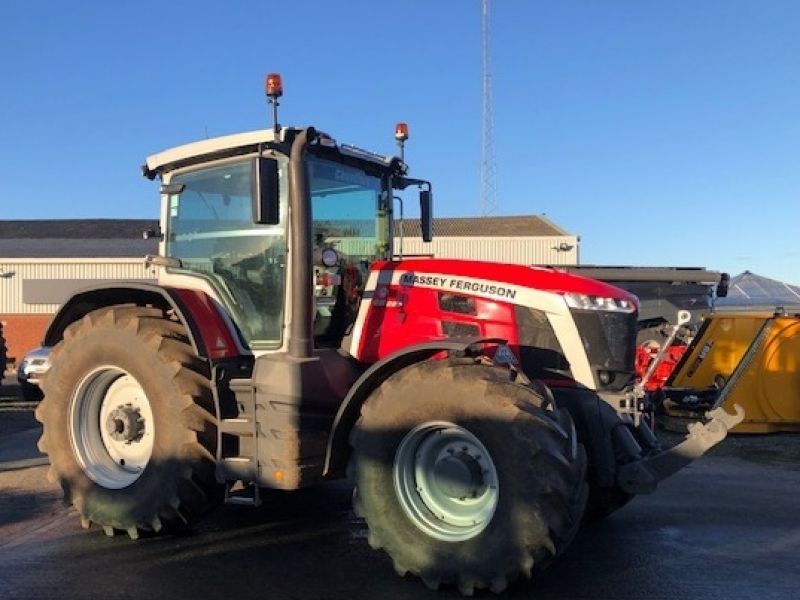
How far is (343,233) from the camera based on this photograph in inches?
228

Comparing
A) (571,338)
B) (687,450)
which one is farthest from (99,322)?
(687,450)

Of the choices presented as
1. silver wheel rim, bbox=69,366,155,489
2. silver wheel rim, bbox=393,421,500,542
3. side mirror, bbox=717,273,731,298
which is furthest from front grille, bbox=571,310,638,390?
side mirror, bbox=717,273,731,298

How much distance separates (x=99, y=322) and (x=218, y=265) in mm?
924

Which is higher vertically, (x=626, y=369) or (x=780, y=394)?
(x=626, y=369)

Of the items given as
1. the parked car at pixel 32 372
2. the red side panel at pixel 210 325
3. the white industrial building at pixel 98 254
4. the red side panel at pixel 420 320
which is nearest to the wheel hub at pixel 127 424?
the red side panel at pixel 210 325

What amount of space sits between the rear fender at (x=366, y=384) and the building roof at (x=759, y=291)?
24.3 metres

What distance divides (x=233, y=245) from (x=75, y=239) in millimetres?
32944

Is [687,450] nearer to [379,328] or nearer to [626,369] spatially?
[626,369]

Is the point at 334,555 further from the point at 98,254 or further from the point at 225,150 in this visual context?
the point at 98,254

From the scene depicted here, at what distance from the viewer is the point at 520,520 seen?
3.99 m

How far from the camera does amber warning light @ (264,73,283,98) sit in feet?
16.6

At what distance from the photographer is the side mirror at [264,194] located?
15.2 feet

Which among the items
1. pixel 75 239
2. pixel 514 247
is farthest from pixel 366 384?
pixel 75 239

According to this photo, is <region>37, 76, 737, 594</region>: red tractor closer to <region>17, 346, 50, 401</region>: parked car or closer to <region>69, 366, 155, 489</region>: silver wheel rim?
<region>69, 366, 155, 489</region>: silver wheel rim
